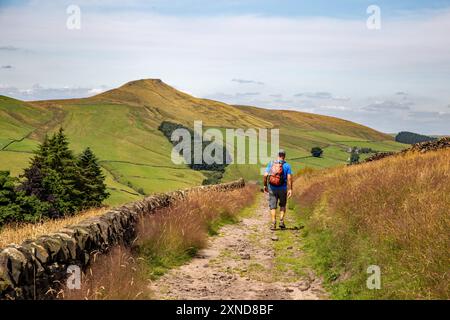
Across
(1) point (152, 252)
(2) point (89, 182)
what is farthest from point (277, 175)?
(2) point (89, 182)

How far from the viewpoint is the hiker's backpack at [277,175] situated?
13882 millimetres

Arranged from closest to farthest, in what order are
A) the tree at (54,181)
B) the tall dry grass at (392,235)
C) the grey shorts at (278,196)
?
the tall dry grass at (392,235) < the grey shorts at (278,196) < the tree at (54,181)

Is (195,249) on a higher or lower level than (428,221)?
lower

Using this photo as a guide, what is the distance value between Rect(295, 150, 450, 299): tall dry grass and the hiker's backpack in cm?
197

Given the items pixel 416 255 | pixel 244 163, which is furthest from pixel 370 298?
pixel 244 163

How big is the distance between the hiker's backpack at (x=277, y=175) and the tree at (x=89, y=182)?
5136cm

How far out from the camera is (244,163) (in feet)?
541

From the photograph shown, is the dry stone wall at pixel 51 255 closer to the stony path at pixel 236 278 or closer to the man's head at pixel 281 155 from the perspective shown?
the stony path at pixel 236 278

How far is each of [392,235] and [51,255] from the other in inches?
211

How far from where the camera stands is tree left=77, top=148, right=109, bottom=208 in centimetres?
6644

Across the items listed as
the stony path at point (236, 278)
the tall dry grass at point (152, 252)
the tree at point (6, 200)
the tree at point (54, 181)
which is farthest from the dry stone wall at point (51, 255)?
the tree at point (54, 181)
